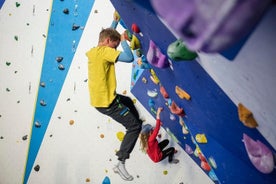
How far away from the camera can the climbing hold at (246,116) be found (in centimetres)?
63

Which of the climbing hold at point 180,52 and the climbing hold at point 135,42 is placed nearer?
the climbing hold at point 180,52

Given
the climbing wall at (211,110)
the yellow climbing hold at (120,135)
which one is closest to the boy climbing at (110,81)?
the yellow climbing hold at (120,135)

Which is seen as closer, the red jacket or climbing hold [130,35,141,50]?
climbing hold [130,35,141,50]

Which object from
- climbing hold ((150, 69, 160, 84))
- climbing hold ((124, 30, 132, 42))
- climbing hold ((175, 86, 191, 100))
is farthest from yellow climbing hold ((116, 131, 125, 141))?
climbing hold ((175, 86, 191, 100))

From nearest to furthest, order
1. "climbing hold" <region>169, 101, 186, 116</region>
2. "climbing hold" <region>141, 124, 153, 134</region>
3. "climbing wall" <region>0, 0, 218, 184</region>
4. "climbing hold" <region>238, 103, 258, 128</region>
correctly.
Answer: "climbing hold" <region>238, 103, 258, 128</region>
"climbing hold" <region>169, 101, 186, 116</region>
"climbing hold" <region>141, 124, 153, 134</region>
"climbing wall" <region>0, 0, 218, 184</region>

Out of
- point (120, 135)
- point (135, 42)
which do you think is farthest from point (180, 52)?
point (120, 135)

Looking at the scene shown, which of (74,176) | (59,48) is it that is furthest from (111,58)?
(74,176)

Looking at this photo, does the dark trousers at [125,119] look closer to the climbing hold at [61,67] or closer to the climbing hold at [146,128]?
the climbing hold at [146,128]

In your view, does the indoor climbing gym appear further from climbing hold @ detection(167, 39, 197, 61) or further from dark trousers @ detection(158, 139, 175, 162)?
climbing hold @ detection(167, 39, 197, 61)

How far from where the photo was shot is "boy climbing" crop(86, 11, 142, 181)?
5.02 feet

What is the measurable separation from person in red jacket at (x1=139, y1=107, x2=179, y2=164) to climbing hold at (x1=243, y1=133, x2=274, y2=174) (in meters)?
1.07

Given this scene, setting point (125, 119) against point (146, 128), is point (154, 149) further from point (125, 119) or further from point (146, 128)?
point (125, 119)

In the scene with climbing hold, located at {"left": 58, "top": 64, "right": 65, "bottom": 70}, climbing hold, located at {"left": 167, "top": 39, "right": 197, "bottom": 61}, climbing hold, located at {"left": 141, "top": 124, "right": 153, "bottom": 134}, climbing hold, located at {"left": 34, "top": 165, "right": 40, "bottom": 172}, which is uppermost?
climbing hold, located at {"left": 58, "top": 64, "right": 65, "bottom": 70}

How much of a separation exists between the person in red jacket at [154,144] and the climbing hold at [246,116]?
1149 millimetres
